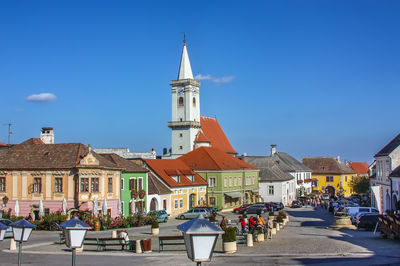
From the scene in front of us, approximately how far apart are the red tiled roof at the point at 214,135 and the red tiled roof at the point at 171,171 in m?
22.9

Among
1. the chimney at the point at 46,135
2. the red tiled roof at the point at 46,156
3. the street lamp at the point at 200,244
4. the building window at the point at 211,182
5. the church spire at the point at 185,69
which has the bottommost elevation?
the street lamp at the point at 200,244

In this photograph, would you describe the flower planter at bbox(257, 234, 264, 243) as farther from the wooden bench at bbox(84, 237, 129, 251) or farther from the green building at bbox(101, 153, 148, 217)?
the green building at bbox(101, 153, 148, 217)

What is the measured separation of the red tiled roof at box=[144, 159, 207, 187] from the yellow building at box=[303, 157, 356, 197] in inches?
2068

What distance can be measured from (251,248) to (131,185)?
26110mm

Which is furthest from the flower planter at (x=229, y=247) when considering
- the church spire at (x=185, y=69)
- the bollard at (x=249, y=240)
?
the church spire at (x=185, y=69)

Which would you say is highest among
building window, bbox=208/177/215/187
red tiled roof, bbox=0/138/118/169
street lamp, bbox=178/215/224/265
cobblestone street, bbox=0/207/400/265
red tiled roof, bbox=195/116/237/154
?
red tiled roof, bbox=195/116/237/154

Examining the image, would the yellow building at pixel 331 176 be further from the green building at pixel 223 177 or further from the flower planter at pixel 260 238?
the flower planter at pixel 260 238

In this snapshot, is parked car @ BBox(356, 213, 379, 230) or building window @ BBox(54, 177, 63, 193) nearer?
parked car @ BBox(356, 213, 379, 230)

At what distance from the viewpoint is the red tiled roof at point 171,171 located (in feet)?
195

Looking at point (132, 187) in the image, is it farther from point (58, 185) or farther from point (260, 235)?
point (260, 235)

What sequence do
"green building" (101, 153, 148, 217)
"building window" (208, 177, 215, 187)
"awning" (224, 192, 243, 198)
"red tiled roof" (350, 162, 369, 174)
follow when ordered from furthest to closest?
1. "red tiled roof" (350, 162, 369, 174)
2. "awning" (224, 192, 243, 198)
3. "building window" (208, 177, 215, 187)
4. "green building" (101, 153, 148, 217)

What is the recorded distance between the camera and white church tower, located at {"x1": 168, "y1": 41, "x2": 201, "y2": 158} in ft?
297

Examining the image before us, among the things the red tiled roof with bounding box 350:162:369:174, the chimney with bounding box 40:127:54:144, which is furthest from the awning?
A: the red tiled roof with bounding box 350:162:369:174

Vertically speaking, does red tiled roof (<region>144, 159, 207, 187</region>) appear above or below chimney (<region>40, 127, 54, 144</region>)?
below
